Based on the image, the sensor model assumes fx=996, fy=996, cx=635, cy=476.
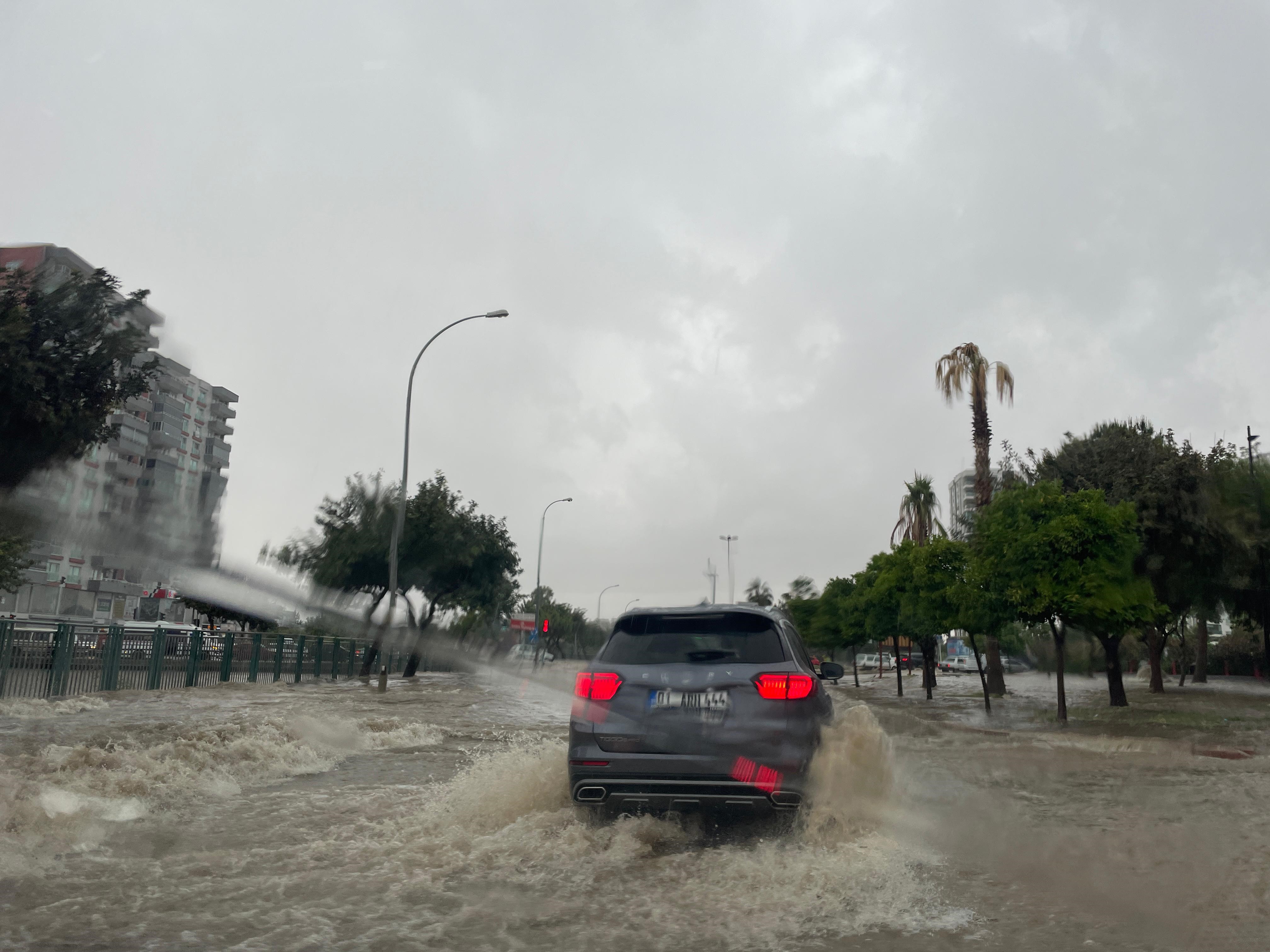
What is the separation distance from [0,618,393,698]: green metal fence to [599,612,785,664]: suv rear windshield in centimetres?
1448

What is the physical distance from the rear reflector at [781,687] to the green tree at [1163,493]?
2342cm

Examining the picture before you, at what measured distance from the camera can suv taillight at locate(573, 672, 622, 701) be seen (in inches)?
248

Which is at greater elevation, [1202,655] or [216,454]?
[216,454]

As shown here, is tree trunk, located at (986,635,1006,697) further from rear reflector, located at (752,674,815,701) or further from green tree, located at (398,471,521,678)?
rear reflector, located at (752,674,815,701)

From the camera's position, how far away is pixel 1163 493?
2812 centimetres

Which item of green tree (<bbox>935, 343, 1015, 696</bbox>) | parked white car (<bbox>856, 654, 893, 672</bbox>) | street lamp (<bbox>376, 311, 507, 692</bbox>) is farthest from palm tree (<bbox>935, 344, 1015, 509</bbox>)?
parked white car (<bbox>856, 654, 893, 672</bbox>)

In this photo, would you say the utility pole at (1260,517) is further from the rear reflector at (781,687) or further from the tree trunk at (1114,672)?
the rear reflector at (781,687)

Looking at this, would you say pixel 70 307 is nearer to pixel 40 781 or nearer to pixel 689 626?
pixel 40 781

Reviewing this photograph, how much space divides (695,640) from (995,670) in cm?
3082

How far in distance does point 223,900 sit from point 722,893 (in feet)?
8.18

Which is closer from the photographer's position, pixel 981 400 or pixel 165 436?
pixel 165 436

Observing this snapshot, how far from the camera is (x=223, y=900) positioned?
192 inches

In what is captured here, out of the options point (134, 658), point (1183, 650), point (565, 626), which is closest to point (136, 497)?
point (134, 658)

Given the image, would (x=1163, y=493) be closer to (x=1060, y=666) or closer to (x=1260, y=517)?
(x=1260, y=517)
